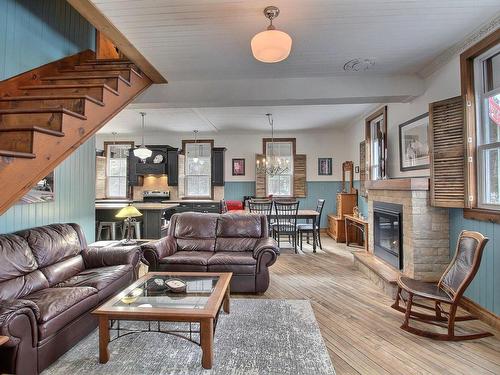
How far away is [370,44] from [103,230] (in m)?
5.77

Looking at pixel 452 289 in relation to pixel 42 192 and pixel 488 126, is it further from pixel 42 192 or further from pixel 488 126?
pixel 42 192

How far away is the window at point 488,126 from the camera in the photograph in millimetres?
2723

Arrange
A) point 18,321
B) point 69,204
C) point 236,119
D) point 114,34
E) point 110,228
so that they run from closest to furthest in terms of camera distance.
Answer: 1. point 18,321
2. point 114,34
3. point 69,204
4. point 110,228
5. point 236,119

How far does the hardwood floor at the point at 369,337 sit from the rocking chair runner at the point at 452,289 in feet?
0.24

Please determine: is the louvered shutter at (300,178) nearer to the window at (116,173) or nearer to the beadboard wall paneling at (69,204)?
the window at (116,173)

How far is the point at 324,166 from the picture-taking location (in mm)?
8008

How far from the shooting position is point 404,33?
2.82 metres

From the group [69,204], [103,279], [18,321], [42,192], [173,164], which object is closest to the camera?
[18,321]

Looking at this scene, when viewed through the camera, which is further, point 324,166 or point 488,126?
point 324,166

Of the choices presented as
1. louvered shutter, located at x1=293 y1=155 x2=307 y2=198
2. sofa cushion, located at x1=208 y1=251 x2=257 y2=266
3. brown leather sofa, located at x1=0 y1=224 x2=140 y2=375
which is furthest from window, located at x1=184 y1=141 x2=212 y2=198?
brown leather sofa, located at x1=0 y1=224 x2=140 y2=375

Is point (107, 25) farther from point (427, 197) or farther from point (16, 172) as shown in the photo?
point (427, 197)

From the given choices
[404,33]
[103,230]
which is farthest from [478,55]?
[103,230]

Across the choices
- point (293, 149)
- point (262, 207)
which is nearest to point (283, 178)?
point (293, 149)

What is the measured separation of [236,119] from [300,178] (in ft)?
8.55
